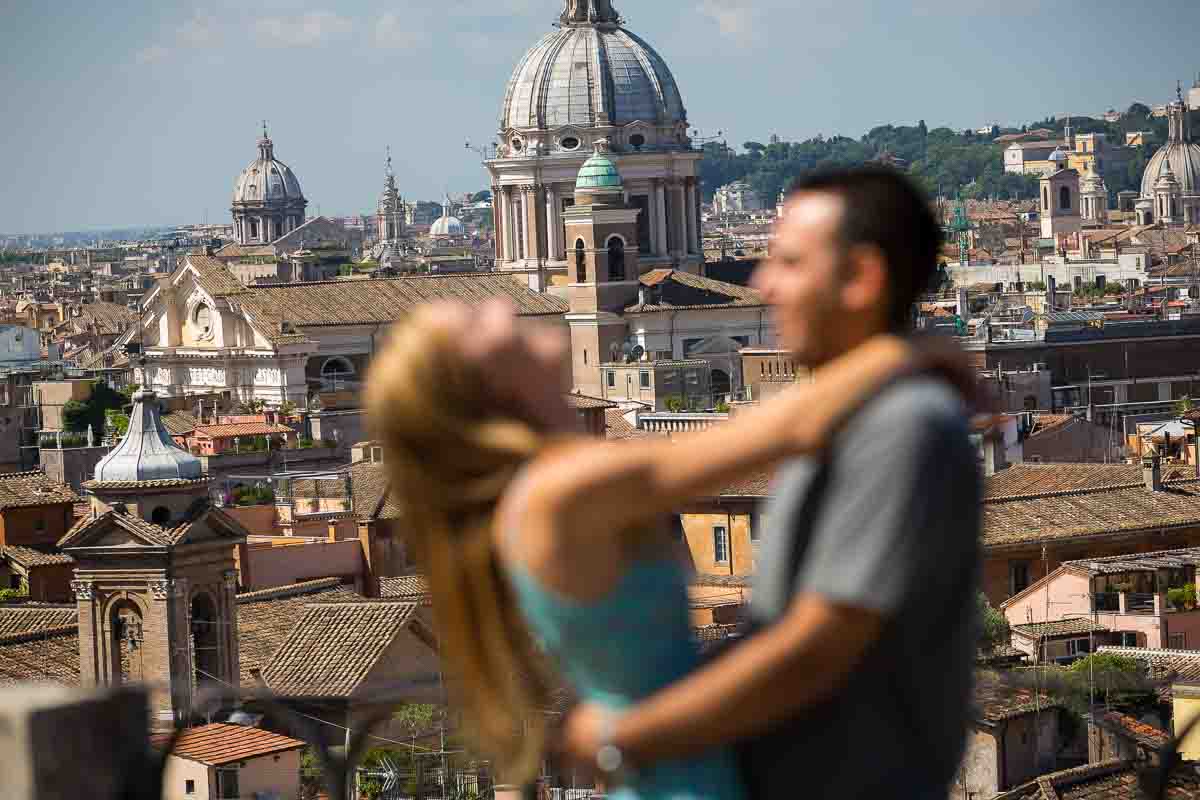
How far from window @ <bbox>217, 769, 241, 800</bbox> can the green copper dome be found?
4581cm

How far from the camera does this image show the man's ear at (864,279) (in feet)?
7.89

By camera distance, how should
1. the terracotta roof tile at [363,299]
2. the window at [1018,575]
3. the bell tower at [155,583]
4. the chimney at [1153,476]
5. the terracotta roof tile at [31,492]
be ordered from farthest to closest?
the terracotta roof tile at [363,299]
the terracotta roof tile at [31,492]
the chimney at [1153,476]
the window at [1018,575]
the bell tower at [155,583]

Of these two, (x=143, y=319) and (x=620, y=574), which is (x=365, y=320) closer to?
(x=143, y=319)

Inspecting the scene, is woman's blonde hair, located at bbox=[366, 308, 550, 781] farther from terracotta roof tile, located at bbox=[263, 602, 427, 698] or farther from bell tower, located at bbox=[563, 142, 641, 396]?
bell tower, located at bbox=[563, 142, 641, 396]

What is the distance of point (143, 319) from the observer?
5388cm

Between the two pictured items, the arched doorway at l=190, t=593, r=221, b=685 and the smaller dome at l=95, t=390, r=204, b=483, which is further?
the smaller dome at l=95, t=390, r=204, b=483

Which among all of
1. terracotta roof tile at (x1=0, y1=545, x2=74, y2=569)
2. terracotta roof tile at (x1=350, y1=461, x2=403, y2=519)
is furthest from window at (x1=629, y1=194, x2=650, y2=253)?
terracotta roof tile at (x1=0, y1=545, x2=74, y2=569)

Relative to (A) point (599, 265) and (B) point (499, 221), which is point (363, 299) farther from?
(B) point (499, 221)

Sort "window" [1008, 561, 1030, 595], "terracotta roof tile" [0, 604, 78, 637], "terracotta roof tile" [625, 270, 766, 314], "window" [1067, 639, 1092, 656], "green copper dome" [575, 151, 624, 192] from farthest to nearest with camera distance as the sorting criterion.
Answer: "green copper dome" [575, 151, 624, 192] < "terracotta roof tile" [625, 270, 766, 314] < "window" [1008, 561, 1030, 595] < "terracotta roof tile" [0, 604, 78, 637] < "window" [1067, 639, 1092, 656]

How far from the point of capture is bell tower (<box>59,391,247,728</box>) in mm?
16688

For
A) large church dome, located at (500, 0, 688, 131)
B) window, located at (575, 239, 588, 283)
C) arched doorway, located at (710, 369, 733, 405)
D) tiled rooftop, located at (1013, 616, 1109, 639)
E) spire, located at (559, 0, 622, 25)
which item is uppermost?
spire, located at (559, 0, 622, 25)

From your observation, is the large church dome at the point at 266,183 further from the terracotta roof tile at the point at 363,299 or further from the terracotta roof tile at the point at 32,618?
the terracotta roof tile at the point at 32,618

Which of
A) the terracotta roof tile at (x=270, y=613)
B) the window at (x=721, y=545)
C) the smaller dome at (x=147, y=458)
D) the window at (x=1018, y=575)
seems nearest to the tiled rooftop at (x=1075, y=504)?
the window at (x=1018, y=575)

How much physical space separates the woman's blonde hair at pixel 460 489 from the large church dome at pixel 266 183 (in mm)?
127700
